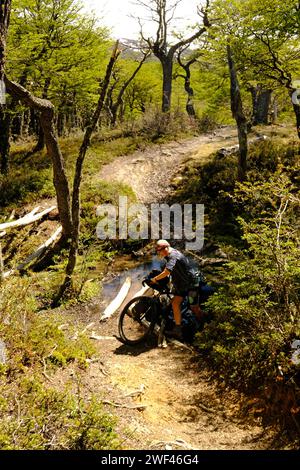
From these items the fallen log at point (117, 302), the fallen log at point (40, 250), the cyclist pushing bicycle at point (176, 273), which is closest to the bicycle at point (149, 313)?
the cyclist pushing bicycle at point (176, 273)

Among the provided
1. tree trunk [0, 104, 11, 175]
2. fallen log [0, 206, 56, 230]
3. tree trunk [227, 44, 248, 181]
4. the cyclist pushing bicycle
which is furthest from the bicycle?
tree trunk [0, 104, 11, 175]

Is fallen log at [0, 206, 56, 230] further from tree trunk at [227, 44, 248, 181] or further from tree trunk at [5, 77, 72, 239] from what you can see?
tree trunk at [227, 44, 248, 181]

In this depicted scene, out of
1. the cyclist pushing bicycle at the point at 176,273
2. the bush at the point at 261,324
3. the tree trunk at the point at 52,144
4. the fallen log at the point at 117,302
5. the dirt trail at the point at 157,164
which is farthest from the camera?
the dirt trail at the point at 157,164

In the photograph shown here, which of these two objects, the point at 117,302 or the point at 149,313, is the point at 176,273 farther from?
the point at 117,302

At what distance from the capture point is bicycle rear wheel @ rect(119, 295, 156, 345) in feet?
23.9

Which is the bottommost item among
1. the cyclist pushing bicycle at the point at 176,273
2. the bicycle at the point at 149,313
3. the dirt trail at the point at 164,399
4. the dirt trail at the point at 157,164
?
the dirt trail at the point at 164,399

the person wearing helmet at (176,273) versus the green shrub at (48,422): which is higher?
the person wearing helmet at (176,273)

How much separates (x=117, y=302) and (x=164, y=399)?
147 inches

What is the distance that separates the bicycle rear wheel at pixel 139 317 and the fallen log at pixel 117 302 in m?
0.92

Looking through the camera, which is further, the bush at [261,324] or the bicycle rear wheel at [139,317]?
the bicycle rear wheel at [139,317]

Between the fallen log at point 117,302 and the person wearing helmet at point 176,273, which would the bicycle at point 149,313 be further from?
the fallen log at point 117,302

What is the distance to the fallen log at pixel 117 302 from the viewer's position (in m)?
8.56

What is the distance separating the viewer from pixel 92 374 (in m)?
5.70
